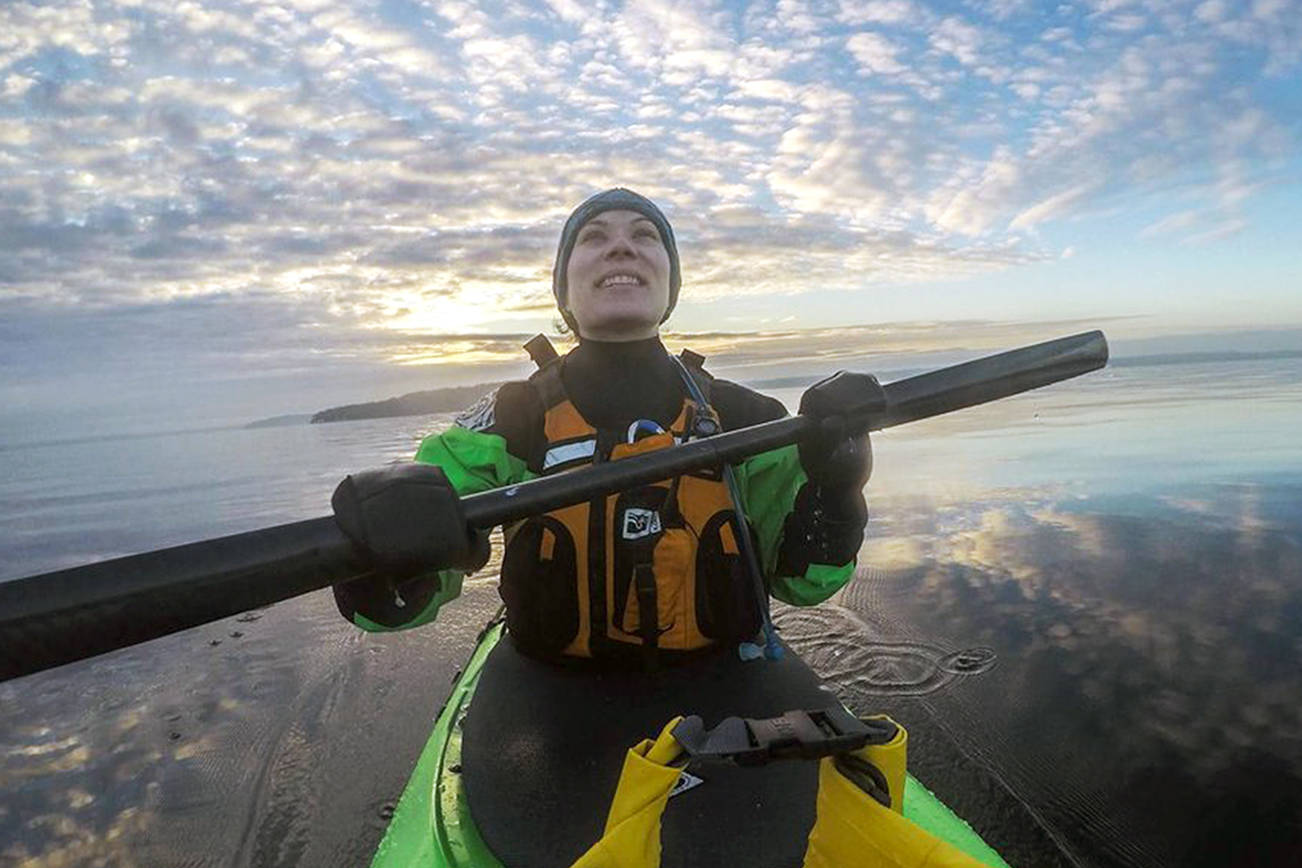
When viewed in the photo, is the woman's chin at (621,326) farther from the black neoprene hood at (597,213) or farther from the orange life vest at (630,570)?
the orange life vest at (630,570)

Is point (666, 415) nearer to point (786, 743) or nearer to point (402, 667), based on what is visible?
point (786, 743)

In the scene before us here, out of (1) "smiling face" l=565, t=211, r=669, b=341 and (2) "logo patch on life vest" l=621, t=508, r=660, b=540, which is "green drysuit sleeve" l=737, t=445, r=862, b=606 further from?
(1) "smiling face" l=565, t=211, r=669, b=341

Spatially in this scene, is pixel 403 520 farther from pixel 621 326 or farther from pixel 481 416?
pixel 621 326

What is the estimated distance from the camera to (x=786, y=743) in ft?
4.79

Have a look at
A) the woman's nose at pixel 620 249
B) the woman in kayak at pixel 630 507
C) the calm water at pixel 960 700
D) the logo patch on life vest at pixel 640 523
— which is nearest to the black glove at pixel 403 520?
the woman in kayak at pixel 630 507

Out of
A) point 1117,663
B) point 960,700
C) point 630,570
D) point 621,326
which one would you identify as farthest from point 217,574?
point 1117,663

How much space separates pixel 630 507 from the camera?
101 inches

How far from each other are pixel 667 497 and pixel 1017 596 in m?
5.78

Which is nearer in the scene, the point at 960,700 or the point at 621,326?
the point at 621,326

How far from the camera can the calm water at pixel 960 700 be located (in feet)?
12.9

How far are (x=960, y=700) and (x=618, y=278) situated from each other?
403 centimetres

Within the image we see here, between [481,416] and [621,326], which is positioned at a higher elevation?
[621,326]

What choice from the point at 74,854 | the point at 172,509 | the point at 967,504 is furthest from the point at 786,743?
the point at 172,509

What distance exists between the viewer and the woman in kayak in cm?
253
